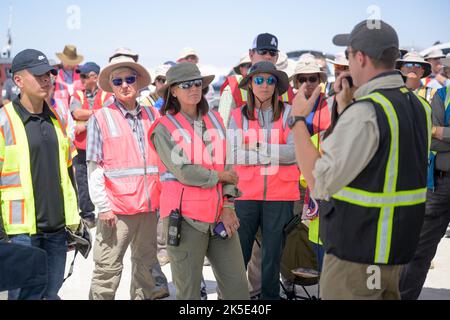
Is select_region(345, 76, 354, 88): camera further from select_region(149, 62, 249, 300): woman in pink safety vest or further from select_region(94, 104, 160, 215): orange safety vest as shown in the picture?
select_region(94, 104, 160, 215): orange safety vest

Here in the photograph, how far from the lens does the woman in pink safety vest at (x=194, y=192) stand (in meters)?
3.69

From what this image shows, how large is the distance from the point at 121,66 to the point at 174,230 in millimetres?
1730

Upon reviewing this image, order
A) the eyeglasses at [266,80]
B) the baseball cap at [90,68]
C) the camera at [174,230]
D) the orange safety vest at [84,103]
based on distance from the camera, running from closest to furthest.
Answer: the camera at [174,230]
the eyeglasses at [266,80]
the orange safety vest at [84,103]
the baseball cap at [90,68]

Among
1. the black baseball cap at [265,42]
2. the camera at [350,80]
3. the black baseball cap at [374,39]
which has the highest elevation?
the black baseball cap at [265,42]

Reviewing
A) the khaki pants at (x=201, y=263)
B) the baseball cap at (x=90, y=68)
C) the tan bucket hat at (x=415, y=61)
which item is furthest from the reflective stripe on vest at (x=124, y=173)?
the baseball cap at (x=90, y=68)

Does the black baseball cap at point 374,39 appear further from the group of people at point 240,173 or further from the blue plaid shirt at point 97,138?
the blue plaid shirt at point 97,138

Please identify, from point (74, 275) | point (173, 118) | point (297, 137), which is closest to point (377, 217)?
point (297, 137)

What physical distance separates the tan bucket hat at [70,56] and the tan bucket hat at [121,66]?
5.37 metres

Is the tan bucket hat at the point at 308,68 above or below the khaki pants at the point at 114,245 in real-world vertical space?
above

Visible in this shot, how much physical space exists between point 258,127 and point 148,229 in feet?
4.30

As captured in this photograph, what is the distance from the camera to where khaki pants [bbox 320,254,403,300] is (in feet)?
8.77

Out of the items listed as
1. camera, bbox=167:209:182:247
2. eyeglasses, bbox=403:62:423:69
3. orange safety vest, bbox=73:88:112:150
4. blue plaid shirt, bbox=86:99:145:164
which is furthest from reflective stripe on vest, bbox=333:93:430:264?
orange safety vest, bbox=73:88:112:150

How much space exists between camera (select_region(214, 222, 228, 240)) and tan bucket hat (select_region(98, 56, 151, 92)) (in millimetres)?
1724
